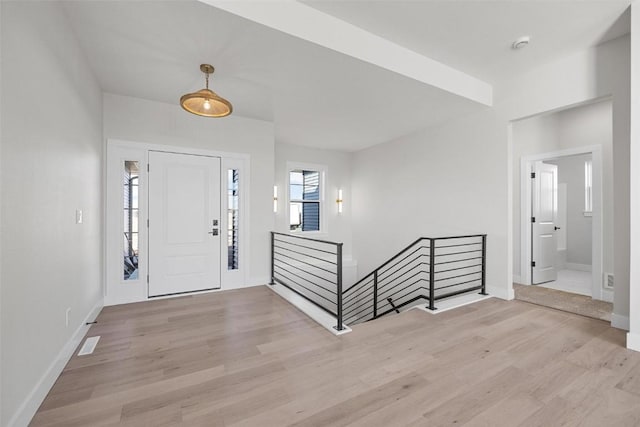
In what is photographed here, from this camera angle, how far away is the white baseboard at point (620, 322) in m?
2.66

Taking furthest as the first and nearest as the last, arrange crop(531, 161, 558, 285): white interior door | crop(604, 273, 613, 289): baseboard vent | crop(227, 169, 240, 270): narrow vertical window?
crop(531, 161, 558, 285): white interior door
crop(227, 169, 240, 270): narrow vertical window
crop(604, 273, 613, 289): baseboard vent

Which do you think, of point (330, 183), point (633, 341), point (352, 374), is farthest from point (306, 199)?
point (633, 341)

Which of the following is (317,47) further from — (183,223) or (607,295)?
(607,295)

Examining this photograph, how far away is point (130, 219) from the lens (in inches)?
143

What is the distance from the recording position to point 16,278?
145 centimetres

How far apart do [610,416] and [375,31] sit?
330 centimetres

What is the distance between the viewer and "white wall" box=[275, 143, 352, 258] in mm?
5930

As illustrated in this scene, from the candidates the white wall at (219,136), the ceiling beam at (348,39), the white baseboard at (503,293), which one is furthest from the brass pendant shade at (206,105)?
the white baseboard at (503,293)

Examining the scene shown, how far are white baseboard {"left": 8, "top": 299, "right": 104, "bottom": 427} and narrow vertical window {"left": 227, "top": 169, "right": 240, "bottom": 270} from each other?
1906 mm

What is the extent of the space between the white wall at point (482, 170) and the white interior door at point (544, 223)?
33.2 inches

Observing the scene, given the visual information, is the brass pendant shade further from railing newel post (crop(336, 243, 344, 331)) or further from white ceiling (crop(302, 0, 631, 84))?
railing newel post (crop(336, 243, 344, 331))

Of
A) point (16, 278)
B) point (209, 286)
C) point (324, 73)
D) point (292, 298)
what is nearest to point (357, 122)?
point (324, 73)

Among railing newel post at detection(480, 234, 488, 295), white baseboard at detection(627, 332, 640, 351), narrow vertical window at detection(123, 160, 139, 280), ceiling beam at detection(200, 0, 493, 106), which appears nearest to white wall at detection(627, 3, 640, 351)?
white baseboard at detection(627, 332, 640, 351)

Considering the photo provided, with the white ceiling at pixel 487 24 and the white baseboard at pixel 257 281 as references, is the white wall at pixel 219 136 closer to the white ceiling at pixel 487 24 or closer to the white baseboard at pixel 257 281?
the white baseboard at pixel 257 281
